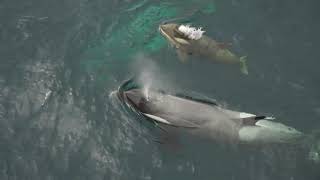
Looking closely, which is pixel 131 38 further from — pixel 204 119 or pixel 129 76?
pixel 204 119

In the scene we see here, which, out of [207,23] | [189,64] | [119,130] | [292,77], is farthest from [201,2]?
[119,130]

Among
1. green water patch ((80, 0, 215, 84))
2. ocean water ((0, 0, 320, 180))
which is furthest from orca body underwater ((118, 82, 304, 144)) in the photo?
green water patch ((80, 0, 215, 84))

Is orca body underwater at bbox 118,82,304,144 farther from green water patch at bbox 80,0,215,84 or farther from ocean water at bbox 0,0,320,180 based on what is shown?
green water patch at bbox 80,0,215,84

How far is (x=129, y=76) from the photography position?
441 inches

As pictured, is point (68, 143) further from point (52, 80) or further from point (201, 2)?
point (201, 2)

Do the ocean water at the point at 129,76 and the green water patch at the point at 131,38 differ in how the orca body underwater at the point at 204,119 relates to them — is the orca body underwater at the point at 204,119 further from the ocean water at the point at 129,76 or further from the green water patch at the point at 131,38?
the green water patch at the point at 131,38

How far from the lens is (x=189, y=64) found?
11438 millimetres

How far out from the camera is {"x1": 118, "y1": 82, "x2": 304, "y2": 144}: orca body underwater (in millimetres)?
10023

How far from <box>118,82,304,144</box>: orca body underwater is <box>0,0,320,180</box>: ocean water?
285mm

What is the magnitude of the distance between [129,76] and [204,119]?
1.92m

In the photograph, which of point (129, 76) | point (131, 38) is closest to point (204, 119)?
point (129, 76)

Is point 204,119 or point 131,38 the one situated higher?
point 131,38

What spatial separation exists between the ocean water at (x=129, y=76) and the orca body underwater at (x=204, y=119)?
11.2 inches

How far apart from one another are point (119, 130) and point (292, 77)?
12.0 feet
